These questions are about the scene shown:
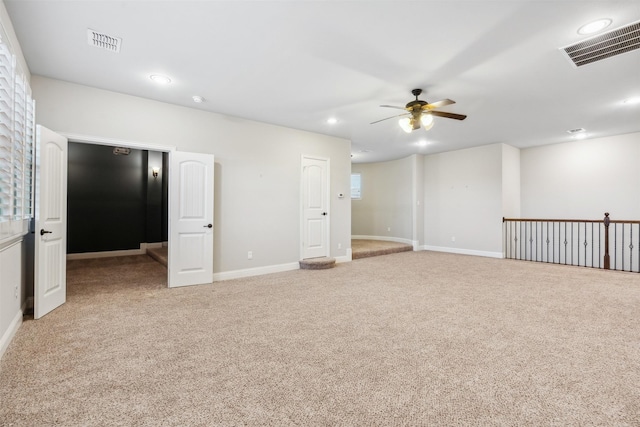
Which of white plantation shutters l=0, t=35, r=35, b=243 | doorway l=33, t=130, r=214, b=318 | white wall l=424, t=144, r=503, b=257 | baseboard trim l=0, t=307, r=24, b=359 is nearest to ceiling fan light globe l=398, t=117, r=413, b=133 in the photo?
doorway l=33, t=130, r=214, b=318

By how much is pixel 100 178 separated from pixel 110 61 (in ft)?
16.0

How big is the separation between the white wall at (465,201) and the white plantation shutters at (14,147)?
8.17 m

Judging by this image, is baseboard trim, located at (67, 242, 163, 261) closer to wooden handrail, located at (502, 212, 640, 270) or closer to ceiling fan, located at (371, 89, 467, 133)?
ceiling fan, located at (371, 89, 467, 133)

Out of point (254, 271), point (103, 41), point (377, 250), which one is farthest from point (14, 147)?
point (377, 250)

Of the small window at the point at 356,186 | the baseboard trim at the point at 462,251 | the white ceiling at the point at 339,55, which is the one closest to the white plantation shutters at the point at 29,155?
the white ceiling at the point at 339,55

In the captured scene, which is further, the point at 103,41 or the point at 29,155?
the point at 29,155

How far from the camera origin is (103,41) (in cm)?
287

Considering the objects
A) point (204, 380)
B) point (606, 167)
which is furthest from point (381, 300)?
point (606, 167)

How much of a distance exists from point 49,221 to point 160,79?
6.74 feet

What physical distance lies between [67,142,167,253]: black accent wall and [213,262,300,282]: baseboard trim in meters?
3.97

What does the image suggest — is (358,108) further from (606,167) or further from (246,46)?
(606,167)

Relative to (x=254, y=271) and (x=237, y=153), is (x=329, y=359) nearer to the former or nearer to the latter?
(x=254, y=271)

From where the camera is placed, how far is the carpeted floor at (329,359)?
166 cm

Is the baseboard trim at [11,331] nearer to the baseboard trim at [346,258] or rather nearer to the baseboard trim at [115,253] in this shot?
the baseboard trim at [115,253]
